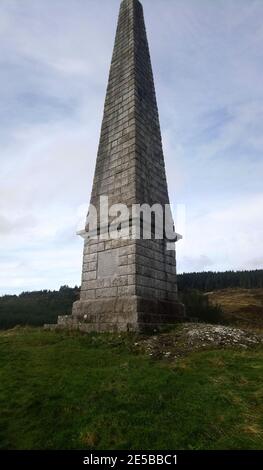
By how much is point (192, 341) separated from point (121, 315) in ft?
7.74

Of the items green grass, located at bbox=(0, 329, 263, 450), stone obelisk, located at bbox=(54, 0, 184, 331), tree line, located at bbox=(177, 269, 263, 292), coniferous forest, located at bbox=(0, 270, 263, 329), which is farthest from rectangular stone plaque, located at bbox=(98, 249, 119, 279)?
tree line, located at bbox=(177, 269, 263, 292)

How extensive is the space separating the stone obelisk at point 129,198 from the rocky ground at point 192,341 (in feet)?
2.64

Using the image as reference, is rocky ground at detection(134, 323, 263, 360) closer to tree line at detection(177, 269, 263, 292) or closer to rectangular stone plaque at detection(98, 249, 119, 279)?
rectangular stone plaque at detection(98, 249, 119, 279)

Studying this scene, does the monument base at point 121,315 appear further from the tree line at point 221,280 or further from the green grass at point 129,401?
the tree line at point 221,280

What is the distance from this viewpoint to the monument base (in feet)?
31.7

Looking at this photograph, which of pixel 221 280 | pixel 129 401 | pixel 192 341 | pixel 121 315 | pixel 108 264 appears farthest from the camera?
pixel 221 280

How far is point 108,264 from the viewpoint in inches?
448

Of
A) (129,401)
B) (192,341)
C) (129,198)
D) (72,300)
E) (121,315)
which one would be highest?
(129,198)

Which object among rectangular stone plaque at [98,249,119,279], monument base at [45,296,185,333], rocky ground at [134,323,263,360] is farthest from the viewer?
rectangular stone plaque at [98,249,119,279]

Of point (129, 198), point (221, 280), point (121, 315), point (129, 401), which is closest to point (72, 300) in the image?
point (221, 280)

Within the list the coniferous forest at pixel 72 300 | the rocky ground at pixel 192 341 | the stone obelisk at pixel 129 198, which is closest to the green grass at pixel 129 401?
the rocky ground at pixel 192 341

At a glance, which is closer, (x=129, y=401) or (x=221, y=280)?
(x=129, y=401)

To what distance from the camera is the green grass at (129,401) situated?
4316mm

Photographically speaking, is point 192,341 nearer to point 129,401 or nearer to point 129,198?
point 129,401
